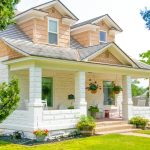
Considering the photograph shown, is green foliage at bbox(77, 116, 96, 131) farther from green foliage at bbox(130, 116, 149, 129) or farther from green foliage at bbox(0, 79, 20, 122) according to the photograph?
green foliage at bbox(0, 79, 20, 122)

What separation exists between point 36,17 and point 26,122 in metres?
6.54

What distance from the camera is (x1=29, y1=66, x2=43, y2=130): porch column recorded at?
1591 centimetres

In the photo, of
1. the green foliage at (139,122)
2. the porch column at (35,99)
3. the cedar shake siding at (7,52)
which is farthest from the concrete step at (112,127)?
the cedar shake siding at (7,52)

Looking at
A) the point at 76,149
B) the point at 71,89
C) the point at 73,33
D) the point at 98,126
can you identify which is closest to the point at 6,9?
the point at 76,149

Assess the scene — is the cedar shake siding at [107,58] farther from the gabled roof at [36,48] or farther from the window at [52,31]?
the window at [52,31]

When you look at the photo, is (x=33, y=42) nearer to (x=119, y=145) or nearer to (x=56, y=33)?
(x=56, y=33)

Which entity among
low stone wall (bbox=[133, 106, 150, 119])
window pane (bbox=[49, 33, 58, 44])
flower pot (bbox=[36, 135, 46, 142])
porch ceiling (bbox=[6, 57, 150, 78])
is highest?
window pane (bbox=[49, 33, 58, 44])

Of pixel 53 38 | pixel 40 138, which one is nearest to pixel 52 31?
pixel 53 38

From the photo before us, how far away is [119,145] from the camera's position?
13.9 meters

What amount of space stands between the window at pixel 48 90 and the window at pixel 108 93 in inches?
185

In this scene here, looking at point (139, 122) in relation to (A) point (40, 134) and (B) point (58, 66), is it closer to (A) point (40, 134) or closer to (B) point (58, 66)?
(B) point (58, 66)

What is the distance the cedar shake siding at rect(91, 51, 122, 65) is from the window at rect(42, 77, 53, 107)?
3.39 meters

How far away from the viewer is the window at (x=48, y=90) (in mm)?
20281

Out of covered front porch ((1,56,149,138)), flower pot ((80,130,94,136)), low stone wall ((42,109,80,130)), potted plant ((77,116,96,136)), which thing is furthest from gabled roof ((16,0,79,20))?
flower pot ((80,130,94,136))
